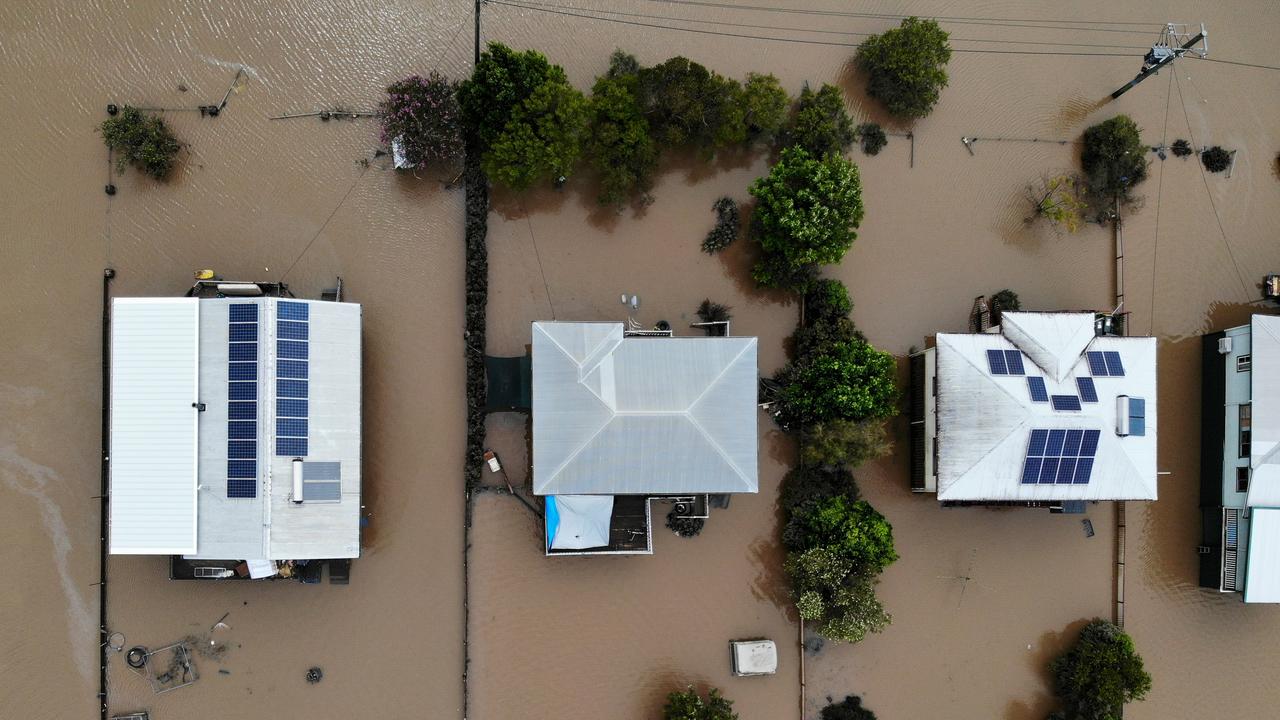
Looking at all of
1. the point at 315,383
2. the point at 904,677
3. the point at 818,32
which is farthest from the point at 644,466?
the point at 818,32

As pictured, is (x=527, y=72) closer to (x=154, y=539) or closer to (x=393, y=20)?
(x=393, y=20)

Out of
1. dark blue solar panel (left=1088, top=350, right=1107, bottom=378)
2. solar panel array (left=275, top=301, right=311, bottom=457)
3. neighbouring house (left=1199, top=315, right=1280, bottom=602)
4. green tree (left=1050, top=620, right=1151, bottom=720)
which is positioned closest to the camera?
solar panel array (left=275, top=301, right=311, bottom=457)

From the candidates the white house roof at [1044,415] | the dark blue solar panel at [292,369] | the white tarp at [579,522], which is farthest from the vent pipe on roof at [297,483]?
the white house roof at [1044,415]

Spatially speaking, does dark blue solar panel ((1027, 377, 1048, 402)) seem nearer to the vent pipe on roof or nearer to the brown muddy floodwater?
the brown muddy floodwater

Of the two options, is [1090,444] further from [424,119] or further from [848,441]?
[424,119]

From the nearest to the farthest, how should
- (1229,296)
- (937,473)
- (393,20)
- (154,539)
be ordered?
(154,539)
(937,473)
(393,20)
(1229,296)

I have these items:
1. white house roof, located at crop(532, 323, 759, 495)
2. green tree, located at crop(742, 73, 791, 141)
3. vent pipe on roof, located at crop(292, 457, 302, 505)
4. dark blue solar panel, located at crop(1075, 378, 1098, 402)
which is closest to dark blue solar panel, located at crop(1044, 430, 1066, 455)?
dark blue solar panel, located at crop(1075, 378, 1098, 402)
